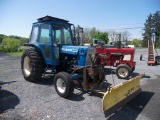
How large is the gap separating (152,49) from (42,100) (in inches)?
484

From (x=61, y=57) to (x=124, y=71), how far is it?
3.16m

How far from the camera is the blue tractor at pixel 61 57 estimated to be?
5.11 meters

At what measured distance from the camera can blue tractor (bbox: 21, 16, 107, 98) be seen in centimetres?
511

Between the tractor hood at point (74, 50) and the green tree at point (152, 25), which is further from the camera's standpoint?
the green tree at point (152, 25)

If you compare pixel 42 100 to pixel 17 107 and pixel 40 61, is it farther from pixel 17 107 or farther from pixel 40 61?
pixel 40 61

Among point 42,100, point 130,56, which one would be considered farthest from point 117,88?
point 130,56

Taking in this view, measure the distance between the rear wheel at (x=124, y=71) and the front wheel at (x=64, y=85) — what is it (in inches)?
136

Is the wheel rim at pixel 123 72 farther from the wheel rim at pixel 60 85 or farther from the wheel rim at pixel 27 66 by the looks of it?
the wheel rim at pixel 27 66

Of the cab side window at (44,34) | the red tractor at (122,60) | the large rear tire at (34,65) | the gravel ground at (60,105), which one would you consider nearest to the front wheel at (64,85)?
the gravel ground at (60,105)

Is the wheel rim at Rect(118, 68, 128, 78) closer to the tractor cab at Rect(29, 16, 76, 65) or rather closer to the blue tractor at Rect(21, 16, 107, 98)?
the blue tractor at Rect(21, 16, 107, 98)

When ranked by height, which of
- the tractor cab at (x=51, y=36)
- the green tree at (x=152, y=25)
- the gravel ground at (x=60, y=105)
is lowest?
the gravel ground at (x=60, y=105)

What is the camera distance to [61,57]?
6.10m

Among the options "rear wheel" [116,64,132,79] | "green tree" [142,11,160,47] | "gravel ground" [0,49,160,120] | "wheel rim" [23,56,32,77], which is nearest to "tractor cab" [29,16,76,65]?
"wheel rim" [23,56,32,77]

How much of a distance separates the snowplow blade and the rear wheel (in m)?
2.31
